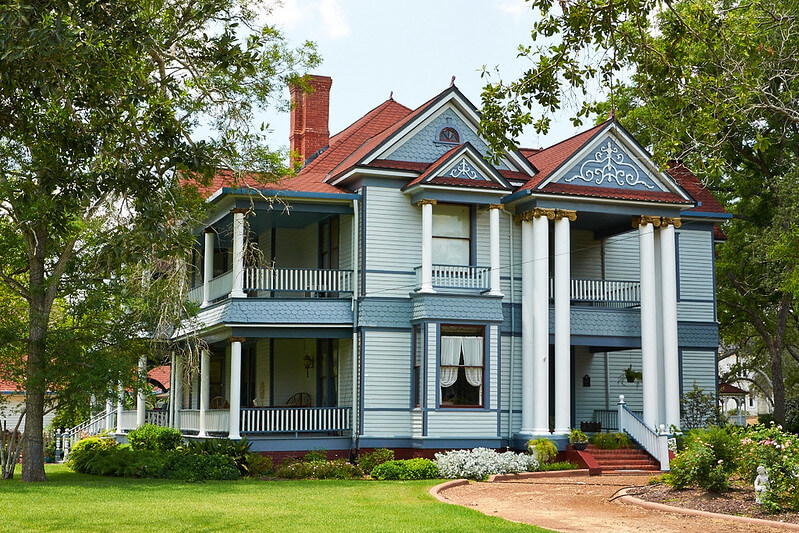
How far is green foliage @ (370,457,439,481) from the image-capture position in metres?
23.4

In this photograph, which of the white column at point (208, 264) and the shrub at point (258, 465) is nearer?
the shrub at point (258, 465)

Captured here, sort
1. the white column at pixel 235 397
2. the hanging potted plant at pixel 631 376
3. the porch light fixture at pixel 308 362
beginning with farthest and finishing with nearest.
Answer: the porch light fixture at pixel 308 362 < the hanging potted plant at pixel 631 376 < the white column at pixel 235 397

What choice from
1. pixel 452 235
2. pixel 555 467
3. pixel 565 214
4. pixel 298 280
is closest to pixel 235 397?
pixel 298 280

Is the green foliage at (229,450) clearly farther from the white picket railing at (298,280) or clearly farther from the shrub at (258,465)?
the white picket railing at (298,280)

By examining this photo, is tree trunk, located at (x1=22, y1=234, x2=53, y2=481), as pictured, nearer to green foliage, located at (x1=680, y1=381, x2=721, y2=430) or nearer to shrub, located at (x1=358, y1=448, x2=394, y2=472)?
shrub, located at (x1=358, y1=448, x2=394, y2=472)

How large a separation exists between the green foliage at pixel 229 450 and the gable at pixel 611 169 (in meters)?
11.1

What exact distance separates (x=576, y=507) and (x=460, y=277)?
10.5 metres

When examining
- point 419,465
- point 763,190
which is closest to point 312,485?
point 419,465

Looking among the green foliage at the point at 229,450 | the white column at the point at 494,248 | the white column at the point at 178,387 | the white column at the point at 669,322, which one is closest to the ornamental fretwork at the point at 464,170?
the white column at the point at 494,248

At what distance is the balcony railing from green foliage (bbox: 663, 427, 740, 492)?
11.7 meters

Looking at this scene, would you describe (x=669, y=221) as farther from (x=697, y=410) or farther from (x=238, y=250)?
(x=238, y=250)

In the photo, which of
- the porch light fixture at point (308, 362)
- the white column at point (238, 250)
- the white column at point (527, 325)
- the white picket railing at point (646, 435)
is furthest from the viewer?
the porch light fixture at point (308, 362)

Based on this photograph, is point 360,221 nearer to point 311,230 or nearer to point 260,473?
point 311,230

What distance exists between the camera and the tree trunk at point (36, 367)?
77.0ft
